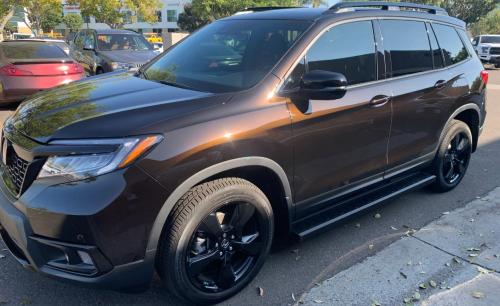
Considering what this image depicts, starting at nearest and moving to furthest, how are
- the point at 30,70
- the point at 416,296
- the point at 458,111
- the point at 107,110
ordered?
the point at 107,110 → the point at 416,296 → the point at 458,111 → the point at 30,70

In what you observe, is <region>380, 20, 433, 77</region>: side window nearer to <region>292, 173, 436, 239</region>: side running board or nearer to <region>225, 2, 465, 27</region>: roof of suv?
<region>225, 2, 465, 27</region>: roof of suv

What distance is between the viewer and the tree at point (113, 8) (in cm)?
4212

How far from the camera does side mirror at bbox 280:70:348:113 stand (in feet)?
9.50

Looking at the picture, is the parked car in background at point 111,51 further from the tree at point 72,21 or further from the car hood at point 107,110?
the tree at point 72,21

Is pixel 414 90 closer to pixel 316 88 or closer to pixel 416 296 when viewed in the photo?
pixel 316 88

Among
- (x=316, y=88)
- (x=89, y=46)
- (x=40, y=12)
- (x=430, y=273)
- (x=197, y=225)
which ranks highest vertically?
(x=40, y=12)

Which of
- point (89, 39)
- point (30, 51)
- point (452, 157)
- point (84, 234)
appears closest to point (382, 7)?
point (452, 157)

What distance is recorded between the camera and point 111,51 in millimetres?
11250

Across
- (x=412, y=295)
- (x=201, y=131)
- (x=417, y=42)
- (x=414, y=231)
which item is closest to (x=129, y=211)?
(x=201, y=131)

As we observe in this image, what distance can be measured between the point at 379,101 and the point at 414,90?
0.54 meters

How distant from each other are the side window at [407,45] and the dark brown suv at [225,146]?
0.7 inches

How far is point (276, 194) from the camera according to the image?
10.1 ft

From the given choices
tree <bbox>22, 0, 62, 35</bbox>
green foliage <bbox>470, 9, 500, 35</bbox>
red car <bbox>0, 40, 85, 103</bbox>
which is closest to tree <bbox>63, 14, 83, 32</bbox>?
tree <bbox>22, 0, 62, 35</bbox>

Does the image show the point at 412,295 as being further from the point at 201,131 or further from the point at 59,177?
the point at 59,177
